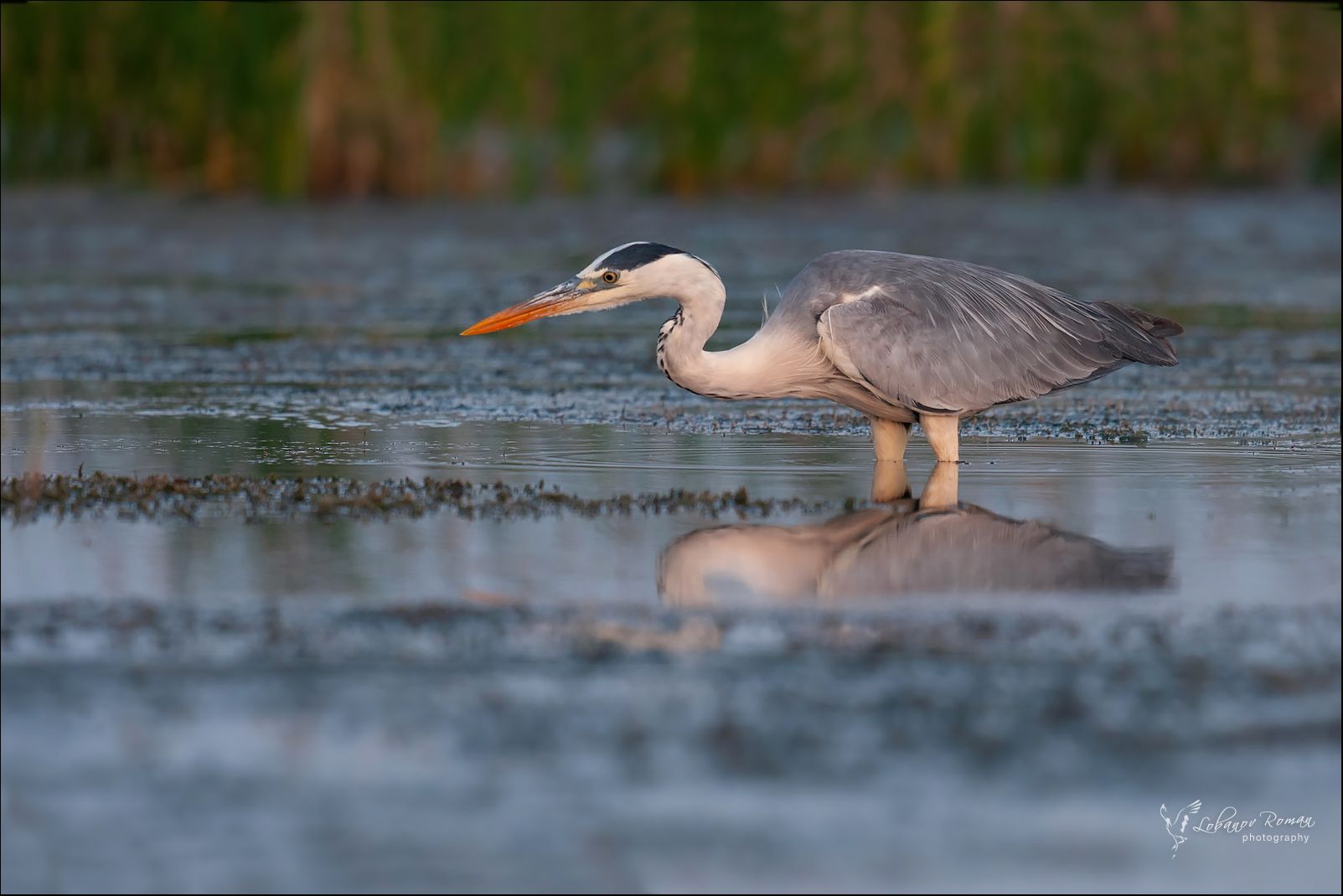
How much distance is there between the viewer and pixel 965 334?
8.60 m

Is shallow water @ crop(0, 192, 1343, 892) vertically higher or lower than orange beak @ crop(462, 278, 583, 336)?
lower

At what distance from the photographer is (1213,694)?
4914 mm

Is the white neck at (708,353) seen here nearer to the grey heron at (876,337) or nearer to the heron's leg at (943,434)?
the grey heron at (876,337)

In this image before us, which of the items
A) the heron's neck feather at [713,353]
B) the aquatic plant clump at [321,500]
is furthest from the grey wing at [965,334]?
the aquatic plant clump at [321,500]

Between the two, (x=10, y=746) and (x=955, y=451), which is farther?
(x=955, y=451)

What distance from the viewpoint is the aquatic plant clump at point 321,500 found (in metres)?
7.28

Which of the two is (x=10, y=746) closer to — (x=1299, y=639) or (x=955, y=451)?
(x=1299, y=639)

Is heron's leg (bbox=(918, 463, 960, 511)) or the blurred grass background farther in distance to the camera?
the blurred grass background

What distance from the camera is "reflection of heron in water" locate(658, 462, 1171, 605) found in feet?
20.1

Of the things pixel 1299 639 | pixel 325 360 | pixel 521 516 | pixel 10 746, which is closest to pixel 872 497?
pixel 521 516

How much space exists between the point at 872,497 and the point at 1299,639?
8.53ft

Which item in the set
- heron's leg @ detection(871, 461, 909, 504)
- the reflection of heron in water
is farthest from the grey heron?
the reflection of heron in water

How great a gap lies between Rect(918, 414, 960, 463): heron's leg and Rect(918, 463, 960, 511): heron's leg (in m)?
0.04

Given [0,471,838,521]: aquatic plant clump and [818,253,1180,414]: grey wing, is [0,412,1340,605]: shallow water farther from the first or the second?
[818,253,1180,414]: grey wing
